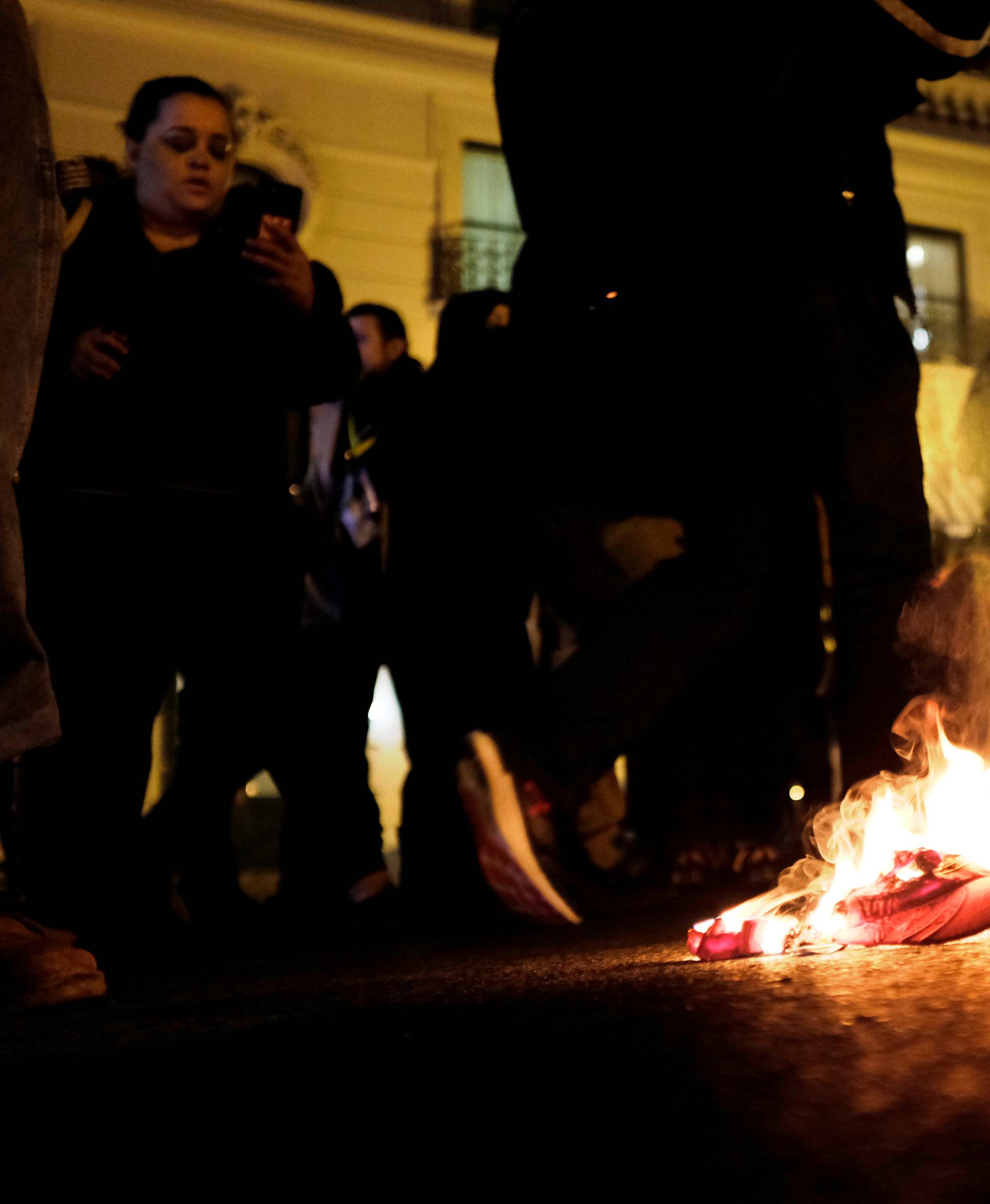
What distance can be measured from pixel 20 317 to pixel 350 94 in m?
12.6

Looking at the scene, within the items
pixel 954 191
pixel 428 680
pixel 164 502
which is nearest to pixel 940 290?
pixel 954 191

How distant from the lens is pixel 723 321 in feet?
8.79

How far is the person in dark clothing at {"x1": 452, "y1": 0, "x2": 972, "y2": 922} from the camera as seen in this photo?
2531 mm

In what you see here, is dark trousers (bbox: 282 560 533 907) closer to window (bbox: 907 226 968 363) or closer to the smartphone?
the smartphone

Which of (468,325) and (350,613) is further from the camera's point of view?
(468,325)

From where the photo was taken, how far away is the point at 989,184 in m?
16.6

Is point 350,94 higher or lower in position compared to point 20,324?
higher

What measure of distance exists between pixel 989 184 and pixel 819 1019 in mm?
17197

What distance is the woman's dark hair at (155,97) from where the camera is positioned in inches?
124

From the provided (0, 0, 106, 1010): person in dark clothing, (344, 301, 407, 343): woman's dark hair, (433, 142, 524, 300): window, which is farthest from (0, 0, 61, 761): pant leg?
(433, 142, 524, 300): window

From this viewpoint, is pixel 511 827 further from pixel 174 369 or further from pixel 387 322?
pixel 387 322

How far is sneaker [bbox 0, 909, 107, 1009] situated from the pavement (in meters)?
0.06

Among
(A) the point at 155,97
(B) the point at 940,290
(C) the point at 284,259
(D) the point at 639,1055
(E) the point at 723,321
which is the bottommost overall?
(D) the point at 639,1055

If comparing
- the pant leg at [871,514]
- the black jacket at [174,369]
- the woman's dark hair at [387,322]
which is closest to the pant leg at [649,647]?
the pant leg at [871,514]
